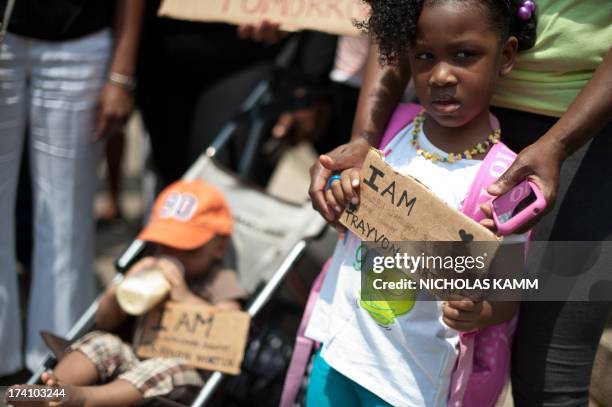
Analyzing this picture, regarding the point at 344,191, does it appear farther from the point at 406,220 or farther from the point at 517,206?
the point at 517,206

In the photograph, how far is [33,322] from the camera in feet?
10.0

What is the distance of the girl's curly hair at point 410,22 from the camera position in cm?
172

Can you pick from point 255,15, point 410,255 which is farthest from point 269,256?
point 410,255

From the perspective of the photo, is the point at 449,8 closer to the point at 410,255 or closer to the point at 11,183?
the point at 410,255

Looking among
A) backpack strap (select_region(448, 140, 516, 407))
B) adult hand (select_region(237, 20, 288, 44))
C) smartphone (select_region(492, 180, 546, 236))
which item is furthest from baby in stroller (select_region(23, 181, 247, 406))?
smartphone (select_region(492, 180, 546, 236))

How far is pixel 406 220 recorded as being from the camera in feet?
5.58

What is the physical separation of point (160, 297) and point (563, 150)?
1448mm

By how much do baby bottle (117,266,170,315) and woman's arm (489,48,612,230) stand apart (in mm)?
1322

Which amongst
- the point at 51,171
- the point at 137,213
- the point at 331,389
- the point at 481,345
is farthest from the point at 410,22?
the point at 137,213

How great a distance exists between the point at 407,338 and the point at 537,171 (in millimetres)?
493

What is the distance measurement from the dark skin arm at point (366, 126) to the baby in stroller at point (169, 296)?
0.88m

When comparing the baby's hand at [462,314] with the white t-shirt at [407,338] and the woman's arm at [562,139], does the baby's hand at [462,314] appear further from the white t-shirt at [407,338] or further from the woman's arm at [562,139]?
the woman's arm at [562,139]

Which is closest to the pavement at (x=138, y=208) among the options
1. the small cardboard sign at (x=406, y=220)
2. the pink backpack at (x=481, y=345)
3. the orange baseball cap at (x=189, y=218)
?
the orange baseball cap at (x=189, y=218)

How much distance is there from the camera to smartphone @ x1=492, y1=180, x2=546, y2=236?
1584 millimetres
